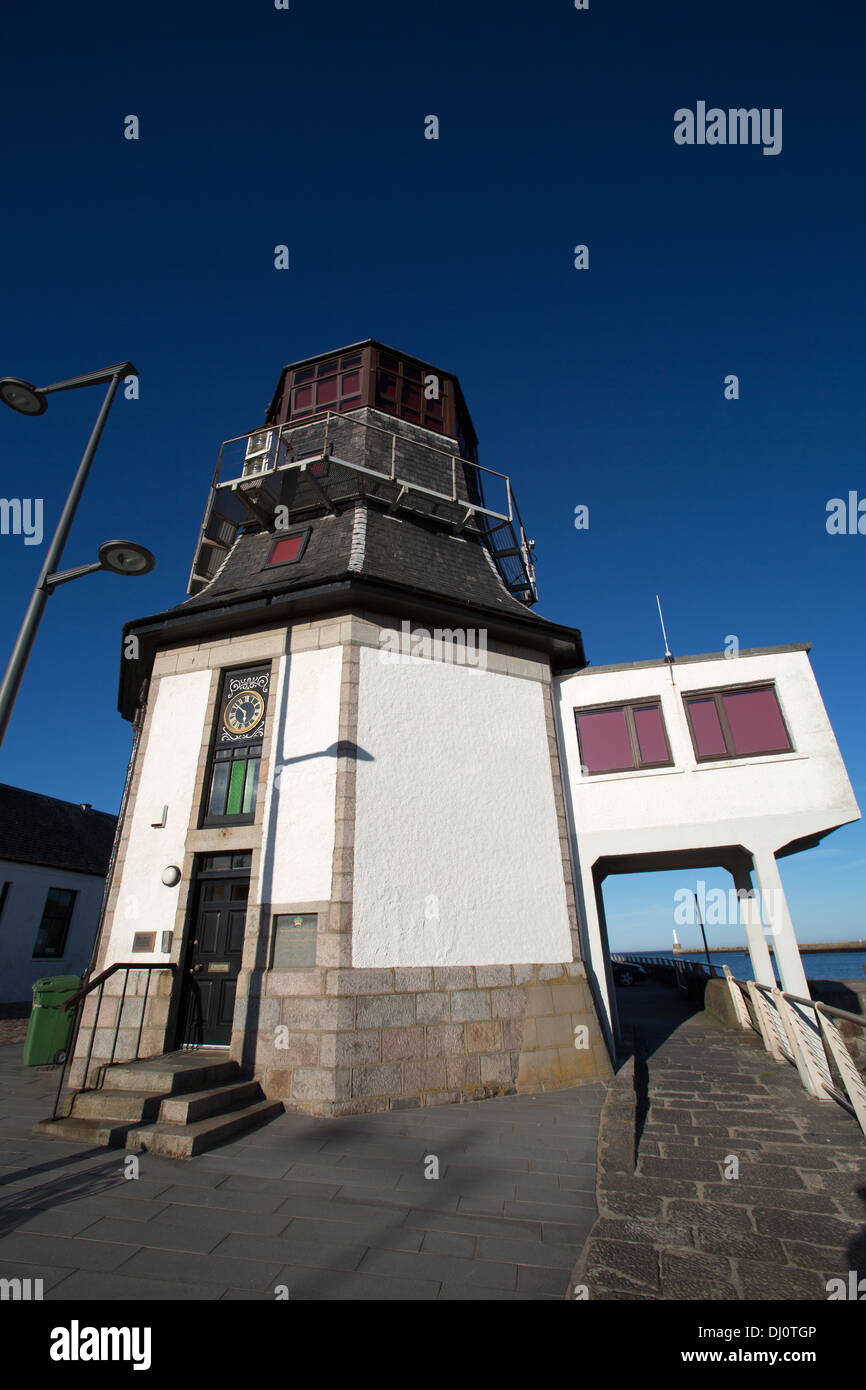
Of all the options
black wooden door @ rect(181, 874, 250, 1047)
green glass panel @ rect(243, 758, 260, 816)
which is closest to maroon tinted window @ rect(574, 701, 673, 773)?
green glass panel @ rect(243, 758, 260, 816)

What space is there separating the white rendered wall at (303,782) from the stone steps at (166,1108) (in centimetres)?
210

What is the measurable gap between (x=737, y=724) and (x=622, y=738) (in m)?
2.06

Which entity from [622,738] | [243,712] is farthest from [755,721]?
[243,712]

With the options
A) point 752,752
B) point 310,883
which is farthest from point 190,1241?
point 752,752

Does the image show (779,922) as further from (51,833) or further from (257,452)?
(51,833)

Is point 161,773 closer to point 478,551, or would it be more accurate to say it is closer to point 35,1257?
point 35,1257

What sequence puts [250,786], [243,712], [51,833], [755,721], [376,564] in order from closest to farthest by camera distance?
[250,786], [243,712], [376,564], [755,721], [51,833]

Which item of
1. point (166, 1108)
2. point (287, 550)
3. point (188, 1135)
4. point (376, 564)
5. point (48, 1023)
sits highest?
point (287, 550)

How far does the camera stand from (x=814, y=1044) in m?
7.64

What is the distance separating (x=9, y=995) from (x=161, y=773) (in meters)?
15.8

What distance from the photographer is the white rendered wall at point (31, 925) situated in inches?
773

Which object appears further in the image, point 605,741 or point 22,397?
point 605,741

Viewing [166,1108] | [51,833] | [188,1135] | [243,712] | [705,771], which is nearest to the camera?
[188,1135]

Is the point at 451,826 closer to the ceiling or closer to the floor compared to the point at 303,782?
closer to the floor
